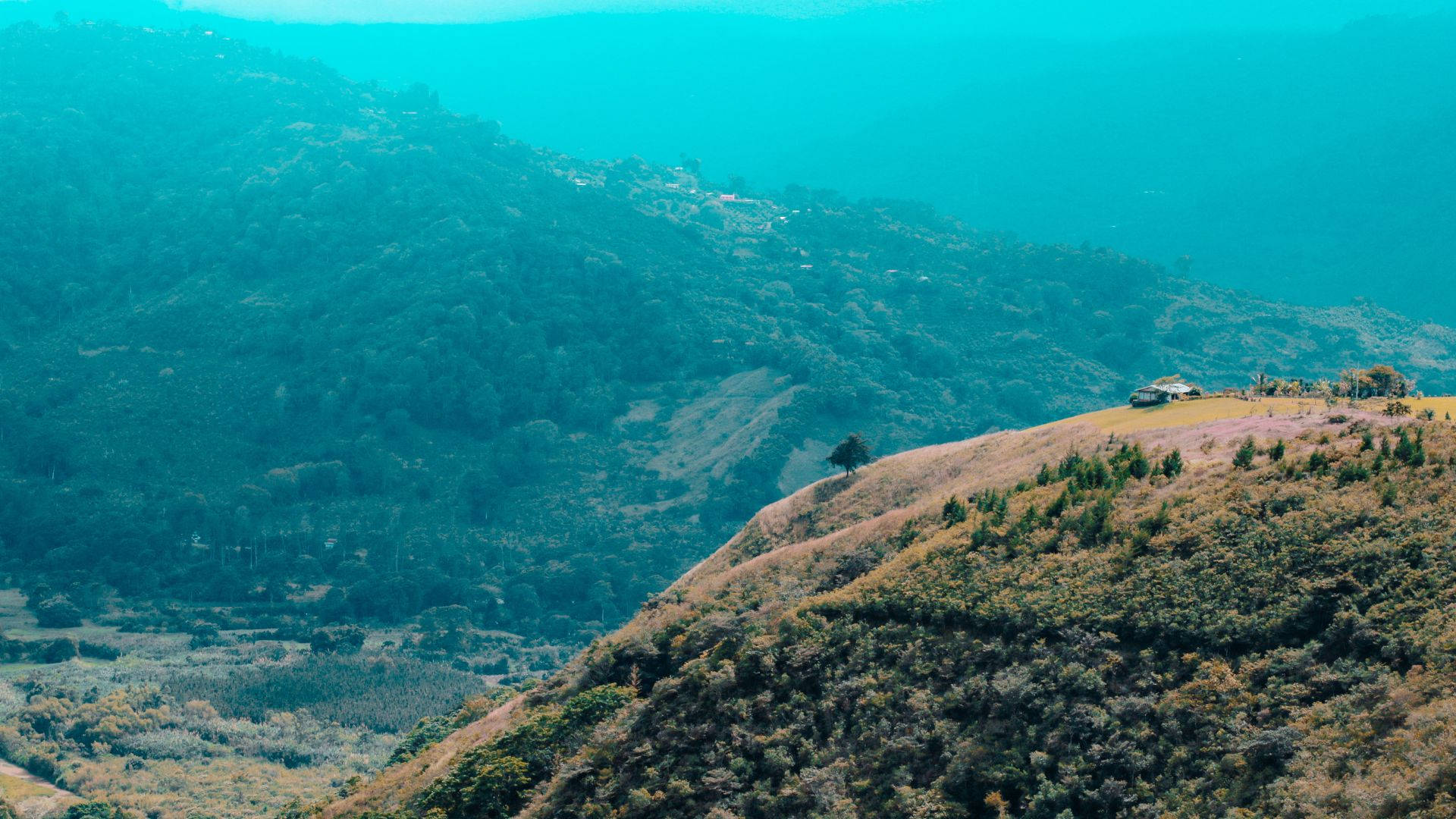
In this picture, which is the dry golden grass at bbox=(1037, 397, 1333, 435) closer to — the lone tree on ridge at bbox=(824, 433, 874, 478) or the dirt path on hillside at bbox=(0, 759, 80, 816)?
the lone tree on ridge at bbox=(824, 433, 874, 478)

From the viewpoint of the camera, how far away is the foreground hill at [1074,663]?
32562 millimetres

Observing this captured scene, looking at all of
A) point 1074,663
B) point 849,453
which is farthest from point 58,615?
point 1074,663

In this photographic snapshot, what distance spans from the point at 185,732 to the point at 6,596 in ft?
158

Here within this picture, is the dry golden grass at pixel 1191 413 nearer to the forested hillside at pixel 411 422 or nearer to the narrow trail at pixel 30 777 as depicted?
the narrow trail at pixel 30 777

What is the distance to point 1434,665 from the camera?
32.1m

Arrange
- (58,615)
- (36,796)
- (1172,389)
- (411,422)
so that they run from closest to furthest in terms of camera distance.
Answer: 1. (1172,389)
2. (36,796)
3. (58,615)
4. (411,422)

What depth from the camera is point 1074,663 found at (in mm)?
37781

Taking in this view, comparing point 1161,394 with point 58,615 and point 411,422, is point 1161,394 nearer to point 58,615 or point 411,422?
point 58,615

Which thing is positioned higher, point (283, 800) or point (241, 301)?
point (241, 301)

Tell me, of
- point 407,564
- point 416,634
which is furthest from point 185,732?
point 407,564

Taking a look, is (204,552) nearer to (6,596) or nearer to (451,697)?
(6,596)

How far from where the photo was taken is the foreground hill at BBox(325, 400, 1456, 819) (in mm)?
32562

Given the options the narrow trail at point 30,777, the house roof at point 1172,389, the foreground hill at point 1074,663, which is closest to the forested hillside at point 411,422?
Result: the narrow trail at point 30,777

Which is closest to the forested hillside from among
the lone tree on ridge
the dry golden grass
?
the lone tree on ridge
